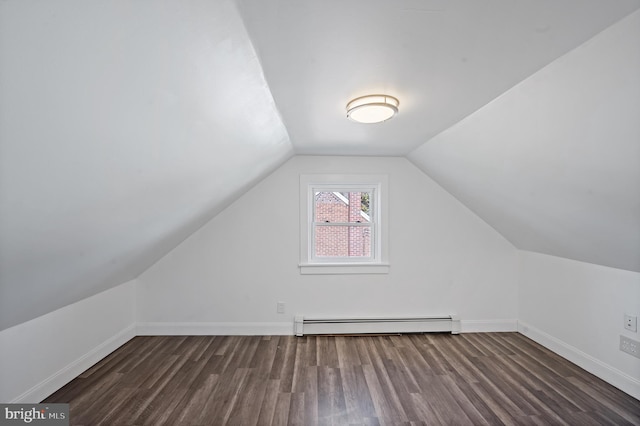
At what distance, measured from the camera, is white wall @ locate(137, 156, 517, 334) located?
3.65 m

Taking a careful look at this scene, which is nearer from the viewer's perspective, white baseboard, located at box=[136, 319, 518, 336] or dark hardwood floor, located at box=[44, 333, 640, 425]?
dark hardwood floor, located at box=[44, 333, 640, 425]

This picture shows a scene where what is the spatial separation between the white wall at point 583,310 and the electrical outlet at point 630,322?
4 centimetres

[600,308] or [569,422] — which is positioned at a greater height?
[600,308]

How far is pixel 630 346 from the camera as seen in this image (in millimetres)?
2467

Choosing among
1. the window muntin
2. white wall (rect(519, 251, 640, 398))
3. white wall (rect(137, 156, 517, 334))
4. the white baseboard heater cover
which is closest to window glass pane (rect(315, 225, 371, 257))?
the window muntin

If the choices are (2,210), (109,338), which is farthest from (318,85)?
(109,338)

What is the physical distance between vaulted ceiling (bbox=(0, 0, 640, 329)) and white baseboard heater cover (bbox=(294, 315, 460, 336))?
1736 mm

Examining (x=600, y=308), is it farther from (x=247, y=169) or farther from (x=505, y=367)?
(x=247, y=169)

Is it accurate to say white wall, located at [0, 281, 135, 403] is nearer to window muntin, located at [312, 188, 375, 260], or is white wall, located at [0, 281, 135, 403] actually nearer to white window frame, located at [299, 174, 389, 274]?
white window frame, located at [299, 174, 389, 274]

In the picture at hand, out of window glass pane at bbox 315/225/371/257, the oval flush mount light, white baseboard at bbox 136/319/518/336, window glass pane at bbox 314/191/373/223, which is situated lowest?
white baseboard at bbox 136/319/518/336

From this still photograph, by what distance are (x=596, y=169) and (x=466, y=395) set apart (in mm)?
1840

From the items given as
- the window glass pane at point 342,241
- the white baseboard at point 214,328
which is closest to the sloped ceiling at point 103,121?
the white baseboard at point 214,328

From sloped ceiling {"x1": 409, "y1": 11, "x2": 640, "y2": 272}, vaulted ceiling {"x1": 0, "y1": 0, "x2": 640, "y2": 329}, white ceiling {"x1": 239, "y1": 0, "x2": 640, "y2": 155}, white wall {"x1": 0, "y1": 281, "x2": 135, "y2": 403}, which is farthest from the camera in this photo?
white wall {"x1": 0, "y1": 281, "x2": 135, "y2": 403}

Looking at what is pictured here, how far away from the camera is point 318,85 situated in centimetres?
176
